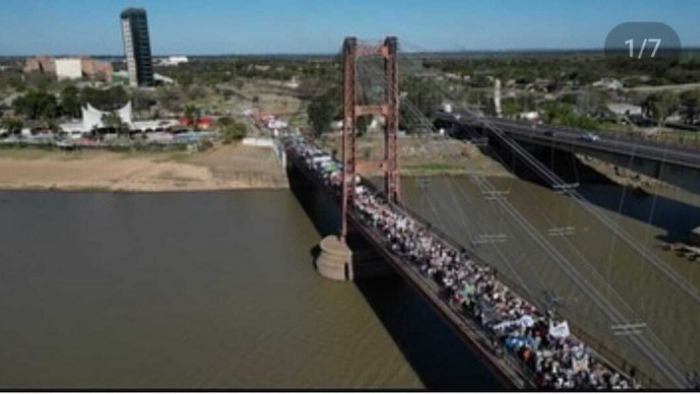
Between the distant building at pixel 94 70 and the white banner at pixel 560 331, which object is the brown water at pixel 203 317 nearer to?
the white banner at pixel 560 331

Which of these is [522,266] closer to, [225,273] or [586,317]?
[586,317]

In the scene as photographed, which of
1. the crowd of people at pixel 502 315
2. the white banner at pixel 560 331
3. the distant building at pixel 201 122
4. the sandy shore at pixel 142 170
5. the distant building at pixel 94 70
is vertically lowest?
the distant building at pixel 94 70

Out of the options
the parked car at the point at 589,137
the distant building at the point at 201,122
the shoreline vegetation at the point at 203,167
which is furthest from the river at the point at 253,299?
the distant building at the point at 201,122

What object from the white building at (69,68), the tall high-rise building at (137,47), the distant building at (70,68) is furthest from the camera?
the white building at (69,68)

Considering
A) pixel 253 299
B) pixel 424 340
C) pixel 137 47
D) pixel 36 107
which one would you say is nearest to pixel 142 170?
pixel 253 299

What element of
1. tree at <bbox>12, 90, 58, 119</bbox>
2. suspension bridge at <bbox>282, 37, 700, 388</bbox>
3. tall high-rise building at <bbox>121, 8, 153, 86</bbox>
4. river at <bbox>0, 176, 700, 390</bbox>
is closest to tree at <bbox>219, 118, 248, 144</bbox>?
suspension bridge at <bbox>282, 37, 700, 388</bbox>

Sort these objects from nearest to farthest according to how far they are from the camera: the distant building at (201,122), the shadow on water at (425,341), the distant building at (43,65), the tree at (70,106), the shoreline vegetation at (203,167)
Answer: the shadow on water at (425,341), the shoreline vegetation at (203,167), the distant building at (201,122), the tree at (70,106), the distant building at (43,65)

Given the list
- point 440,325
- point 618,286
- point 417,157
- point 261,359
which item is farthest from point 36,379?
point 417,157

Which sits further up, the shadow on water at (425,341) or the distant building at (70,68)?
the shadow on water at (425,341)
